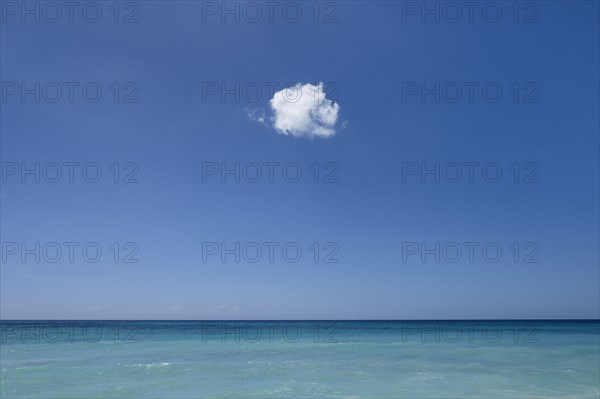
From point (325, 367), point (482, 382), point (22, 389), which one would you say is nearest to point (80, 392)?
point (22, 389)

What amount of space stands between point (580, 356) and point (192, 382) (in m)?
18.3

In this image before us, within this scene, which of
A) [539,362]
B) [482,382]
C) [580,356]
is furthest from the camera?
[580,356]

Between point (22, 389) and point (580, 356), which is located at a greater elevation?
point (22, 389)

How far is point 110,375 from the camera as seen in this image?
13.8m

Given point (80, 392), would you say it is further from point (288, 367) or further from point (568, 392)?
point (568, 392)

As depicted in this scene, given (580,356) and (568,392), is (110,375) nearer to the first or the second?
(568,392)

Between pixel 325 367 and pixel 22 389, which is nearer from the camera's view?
pixel 22 389

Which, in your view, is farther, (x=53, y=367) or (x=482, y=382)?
(x=53, y=367)

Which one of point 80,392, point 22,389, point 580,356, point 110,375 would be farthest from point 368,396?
point 580,356

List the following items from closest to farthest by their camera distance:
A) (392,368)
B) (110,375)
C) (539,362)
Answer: (110,375)
(392,368)
(539,362)

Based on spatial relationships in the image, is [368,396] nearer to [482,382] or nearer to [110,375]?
[482,382]

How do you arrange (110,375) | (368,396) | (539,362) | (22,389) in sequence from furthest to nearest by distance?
(539,362), (110,375), (22,389), (368,396)

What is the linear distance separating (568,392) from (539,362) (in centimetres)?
695

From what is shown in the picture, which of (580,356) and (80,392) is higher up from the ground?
(80,392)
